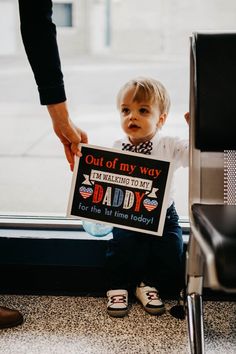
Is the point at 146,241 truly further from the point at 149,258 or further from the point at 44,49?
the point at 44,49

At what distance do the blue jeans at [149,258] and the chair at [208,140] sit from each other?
333 mm

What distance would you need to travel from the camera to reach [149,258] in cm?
177

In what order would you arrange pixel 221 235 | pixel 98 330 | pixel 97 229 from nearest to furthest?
pixel 221 235 → pixel 98 330 → pixel 97 229

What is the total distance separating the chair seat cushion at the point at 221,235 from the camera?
89 centimetres

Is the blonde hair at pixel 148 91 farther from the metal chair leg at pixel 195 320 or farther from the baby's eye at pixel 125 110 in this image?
the metal chair leg at pixel 195 320

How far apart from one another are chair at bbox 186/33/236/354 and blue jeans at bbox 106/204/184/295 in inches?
13.1

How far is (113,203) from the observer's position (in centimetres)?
161

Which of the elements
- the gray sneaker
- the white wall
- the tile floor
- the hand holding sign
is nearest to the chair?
the tile floor

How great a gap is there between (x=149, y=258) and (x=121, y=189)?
1.01 ft

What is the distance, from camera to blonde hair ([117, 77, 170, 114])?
5.35 feet

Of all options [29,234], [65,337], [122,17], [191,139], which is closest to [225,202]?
[191,139]

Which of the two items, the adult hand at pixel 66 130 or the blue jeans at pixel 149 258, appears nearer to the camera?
the adult hand at pixel 66 130

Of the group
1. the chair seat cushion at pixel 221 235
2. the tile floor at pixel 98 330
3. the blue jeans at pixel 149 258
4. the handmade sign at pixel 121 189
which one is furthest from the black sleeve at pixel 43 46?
the tile floor at pixel 98 330

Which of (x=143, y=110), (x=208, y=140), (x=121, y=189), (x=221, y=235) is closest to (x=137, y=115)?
(x=143, y=110)
